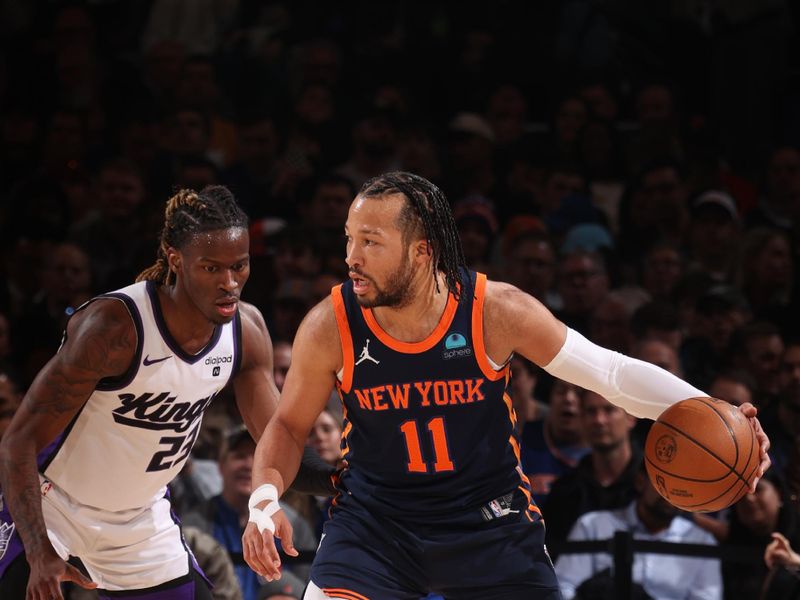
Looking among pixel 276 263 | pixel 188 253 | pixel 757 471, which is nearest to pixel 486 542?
pixel 757 471

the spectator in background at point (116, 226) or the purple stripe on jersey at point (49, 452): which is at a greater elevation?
the spectator in background at point (116, 226)

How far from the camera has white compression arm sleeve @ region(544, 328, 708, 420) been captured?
11.0 feet

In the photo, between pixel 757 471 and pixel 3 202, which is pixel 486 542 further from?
pixel 3 202

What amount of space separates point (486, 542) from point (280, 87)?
20.3 ft

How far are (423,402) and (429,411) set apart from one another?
3 cm

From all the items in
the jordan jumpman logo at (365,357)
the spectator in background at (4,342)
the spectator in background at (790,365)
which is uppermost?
the spectator in background at (4,342)

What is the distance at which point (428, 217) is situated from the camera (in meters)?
3.39

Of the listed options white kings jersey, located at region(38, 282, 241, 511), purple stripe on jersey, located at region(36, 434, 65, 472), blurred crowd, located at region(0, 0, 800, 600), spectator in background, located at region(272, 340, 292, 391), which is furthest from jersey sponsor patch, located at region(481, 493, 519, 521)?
spectator in background, located at region(272, 340, 292, 391)

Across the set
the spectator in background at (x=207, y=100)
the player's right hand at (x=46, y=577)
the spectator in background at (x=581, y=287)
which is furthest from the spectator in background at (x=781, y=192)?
the player's right hand at (x=46, y=577)

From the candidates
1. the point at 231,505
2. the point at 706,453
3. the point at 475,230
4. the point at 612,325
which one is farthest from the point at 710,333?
the point at 706,453

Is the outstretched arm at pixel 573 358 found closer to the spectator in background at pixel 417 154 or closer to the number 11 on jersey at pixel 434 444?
the number 11 on jersey at pixel 434 444

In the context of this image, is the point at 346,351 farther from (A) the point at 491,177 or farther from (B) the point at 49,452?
(A) the point at 491,177

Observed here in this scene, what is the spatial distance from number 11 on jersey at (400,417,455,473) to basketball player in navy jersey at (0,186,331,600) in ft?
2.08

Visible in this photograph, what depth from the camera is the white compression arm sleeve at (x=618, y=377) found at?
3361 mm
